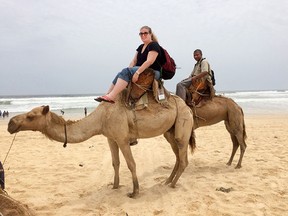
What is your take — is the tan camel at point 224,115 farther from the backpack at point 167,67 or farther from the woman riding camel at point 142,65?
the woman riding camel at point 142,65

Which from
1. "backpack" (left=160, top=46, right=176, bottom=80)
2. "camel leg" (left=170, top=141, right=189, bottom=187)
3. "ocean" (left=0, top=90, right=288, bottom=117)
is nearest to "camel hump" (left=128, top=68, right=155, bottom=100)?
"backpack" (left=160, top=46, right=176, bottom=80)

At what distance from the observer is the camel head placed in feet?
13.3

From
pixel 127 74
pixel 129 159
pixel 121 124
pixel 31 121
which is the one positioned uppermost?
pixel 127 74

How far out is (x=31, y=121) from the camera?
13.9ft

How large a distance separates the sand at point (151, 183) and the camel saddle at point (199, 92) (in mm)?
1737

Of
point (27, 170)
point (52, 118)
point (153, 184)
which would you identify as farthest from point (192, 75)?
point (27, 170)

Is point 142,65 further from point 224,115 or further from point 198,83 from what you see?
point 224,115

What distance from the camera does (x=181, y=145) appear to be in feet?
18.4

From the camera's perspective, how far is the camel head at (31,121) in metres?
4.05

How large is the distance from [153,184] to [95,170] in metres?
2.00

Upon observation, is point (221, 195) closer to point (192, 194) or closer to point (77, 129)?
point (192, 194)

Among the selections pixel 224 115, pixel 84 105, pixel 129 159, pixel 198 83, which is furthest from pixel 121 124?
pixel 84 105

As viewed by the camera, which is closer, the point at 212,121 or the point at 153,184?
the point at 153,184

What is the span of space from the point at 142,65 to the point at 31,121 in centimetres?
197
